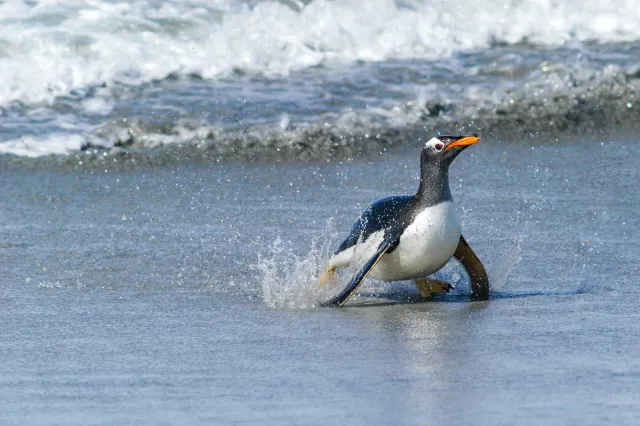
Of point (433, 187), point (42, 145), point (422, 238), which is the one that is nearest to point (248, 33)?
point (42, 145)

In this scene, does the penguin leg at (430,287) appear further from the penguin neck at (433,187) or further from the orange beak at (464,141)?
the orange beak at (464,141)

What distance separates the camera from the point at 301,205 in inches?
294

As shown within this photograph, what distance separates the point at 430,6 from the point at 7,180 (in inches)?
231

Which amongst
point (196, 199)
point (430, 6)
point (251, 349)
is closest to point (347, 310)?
point (251, 349)

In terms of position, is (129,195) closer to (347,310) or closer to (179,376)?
(347,310)

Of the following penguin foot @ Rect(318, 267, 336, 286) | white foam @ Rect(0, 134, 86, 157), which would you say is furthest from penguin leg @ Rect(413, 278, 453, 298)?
white foam @ Rect(0, 134, 86, 157)

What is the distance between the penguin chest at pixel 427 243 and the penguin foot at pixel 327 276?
36 cm

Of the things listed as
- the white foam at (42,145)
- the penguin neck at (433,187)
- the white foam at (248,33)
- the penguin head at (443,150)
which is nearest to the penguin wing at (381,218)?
the penguin neck at (433,187)

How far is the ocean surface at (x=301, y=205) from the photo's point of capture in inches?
156

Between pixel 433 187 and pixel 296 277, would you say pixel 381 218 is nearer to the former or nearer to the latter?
pixel 433 187

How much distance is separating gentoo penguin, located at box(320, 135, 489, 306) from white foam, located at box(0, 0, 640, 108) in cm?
533

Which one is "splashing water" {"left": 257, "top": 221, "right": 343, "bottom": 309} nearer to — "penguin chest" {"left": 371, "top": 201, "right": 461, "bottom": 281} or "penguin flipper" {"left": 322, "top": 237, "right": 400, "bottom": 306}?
"penguin flipper" {"left": 322, "top": 237, "right": 400, "bottom": 306}

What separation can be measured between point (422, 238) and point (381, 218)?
0.33 meters

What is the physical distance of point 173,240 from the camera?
6723 millimetres
